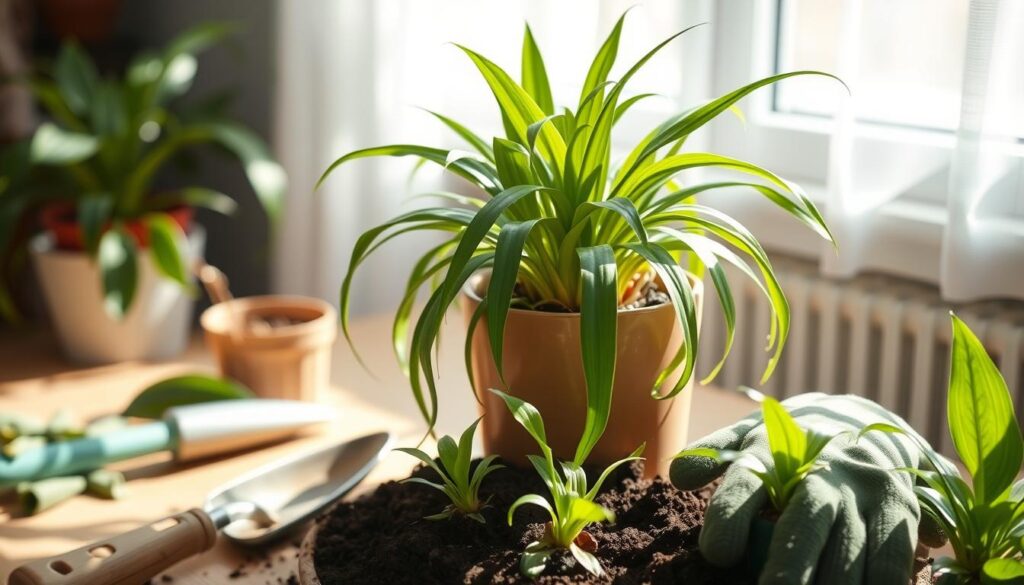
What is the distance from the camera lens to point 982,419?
2.31 feet

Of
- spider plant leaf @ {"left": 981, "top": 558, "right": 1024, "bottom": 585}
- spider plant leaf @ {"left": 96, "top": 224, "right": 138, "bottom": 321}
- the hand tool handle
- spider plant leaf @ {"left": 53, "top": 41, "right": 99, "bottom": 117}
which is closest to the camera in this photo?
spider plant leaf @ {"left": 981, "top": 558, "right": 1024, "bottom": 585}

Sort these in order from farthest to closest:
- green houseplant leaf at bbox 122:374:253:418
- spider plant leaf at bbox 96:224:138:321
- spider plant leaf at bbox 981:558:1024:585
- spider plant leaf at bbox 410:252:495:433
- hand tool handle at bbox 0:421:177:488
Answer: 1. spider plant leaf at bbox 96:224:138:321
2. green houseplant leaf at bbox 122:374:253:418
3. hand tool handle at bbox 0:421:177:488
4. spider plant leaf at bbox 410:252:495:433
5. spider plant leaf at bbox 981:558:1024:585

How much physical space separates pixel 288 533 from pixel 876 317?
2.60 ft

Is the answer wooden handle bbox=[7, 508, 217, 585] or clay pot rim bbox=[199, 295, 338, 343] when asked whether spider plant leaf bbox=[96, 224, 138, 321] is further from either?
wooden handle bbox=[7, 508, 217, 585]

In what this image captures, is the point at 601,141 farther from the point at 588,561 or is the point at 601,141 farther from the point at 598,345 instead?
the point at 588,561

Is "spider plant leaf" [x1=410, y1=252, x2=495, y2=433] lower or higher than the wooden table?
higher

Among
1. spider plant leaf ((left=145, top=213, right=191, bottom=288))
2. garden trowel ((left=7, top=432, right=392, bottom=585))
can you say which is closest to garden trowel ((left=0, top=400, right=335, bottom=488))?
garden trowel ((left=7, top=432, right=392, bottom=585))

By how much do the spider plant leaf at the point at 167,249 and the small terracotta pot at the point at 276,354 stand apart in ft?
0.60

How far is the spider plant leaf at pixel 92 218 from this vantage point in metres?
1.43

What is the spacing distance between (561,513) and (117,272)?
2.95 feet

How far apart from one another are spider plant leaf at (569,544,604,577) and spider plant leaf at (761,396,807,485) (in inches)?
5.1

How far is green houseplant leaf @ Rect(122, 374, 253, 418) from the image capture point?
3.85 feet

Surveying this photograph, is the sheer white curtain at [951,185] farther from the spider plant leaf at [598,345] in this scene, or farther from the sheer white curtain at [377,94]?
the spider plant leaf at [598,345]

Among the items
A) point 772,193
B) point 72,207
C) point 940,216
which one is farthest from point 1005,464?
point 72,207
